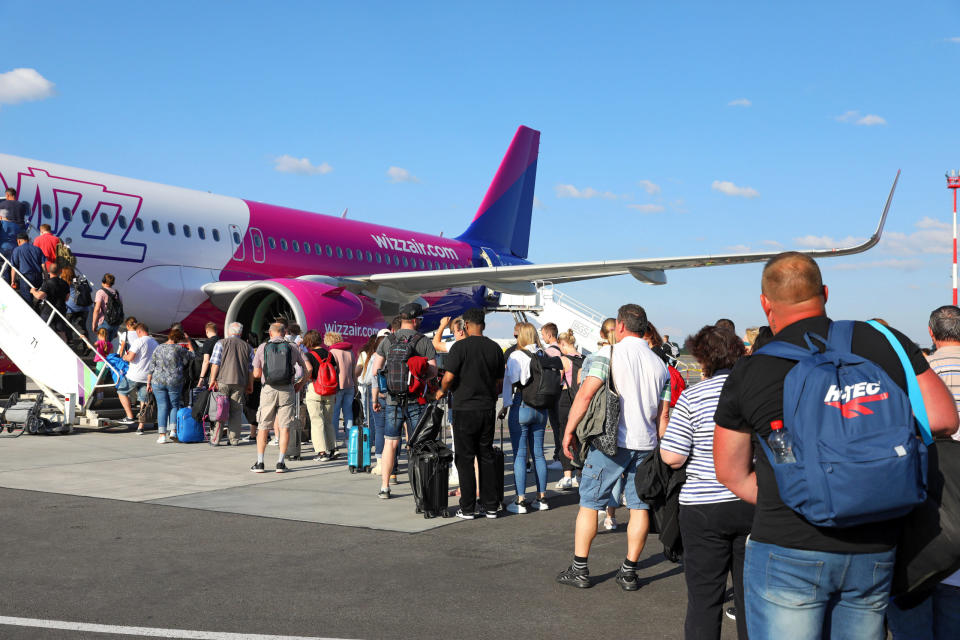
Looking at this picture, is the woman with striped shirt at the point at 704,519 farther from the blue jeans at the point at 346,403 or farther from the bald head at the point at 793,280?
the blue jeans at the point at 346,403

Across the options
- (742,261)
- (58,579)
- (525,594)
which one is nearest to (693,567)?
(525,594)

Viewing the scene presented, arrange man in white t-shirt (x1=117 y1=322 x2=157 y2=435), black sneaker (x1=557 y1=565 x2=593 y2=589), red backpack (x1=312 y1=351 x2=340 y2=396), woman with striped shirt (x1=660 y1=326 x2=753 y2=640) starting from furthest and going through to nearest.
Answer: man in white t-shirt (x1=117 y1=322 x2=157 y2=435), red backpack (x1=312 y1=351 x2=340 y2=396), black sneaker (x1=557 y1=565 x2=593 y2=589), woman with striped shirt (x1=660 y1=326 x2=753 y2=640)

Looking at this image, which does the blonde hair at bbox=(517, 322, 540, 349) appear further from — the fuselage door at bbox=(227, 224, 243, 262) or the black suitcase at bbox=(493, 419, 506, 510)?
the fuselage door at bbox=(227, 224, 243, 262)

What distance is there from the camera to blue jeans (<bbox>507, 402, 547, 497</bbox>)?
713 cm

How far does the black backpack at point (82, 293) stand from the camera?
1180 centimetres

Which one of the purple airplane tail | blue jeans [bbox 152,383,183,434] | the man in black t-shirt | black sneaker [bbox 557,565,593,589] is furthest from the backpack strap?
the purple airplane tail

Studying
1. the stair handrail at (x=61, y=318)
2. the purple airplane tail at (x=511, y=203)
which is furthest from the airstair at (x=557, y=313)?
the stair handrail at (x=61, y=318)

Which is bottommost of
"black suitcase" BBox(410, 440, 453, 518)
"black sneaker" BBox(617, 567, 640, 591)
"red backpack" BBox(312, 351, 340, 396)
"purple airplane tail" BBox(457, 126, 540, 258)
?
"black sneaker" BBox(617, 567, 640, 591)

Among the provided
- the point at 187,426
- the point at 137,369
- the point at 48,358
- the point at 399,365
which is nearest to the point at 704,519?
the point at 399,365

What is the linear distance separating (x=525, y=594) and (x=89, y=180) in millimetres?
10925

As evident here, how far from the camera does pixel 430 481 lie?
661 centimetres

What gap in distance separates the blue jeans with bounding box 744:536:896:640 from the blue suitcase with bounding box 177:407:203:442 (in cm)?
956

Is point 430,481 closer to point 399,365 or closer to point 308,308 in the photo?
point 399,365

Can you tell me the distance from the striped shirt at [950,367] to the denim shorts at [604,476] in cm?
168
